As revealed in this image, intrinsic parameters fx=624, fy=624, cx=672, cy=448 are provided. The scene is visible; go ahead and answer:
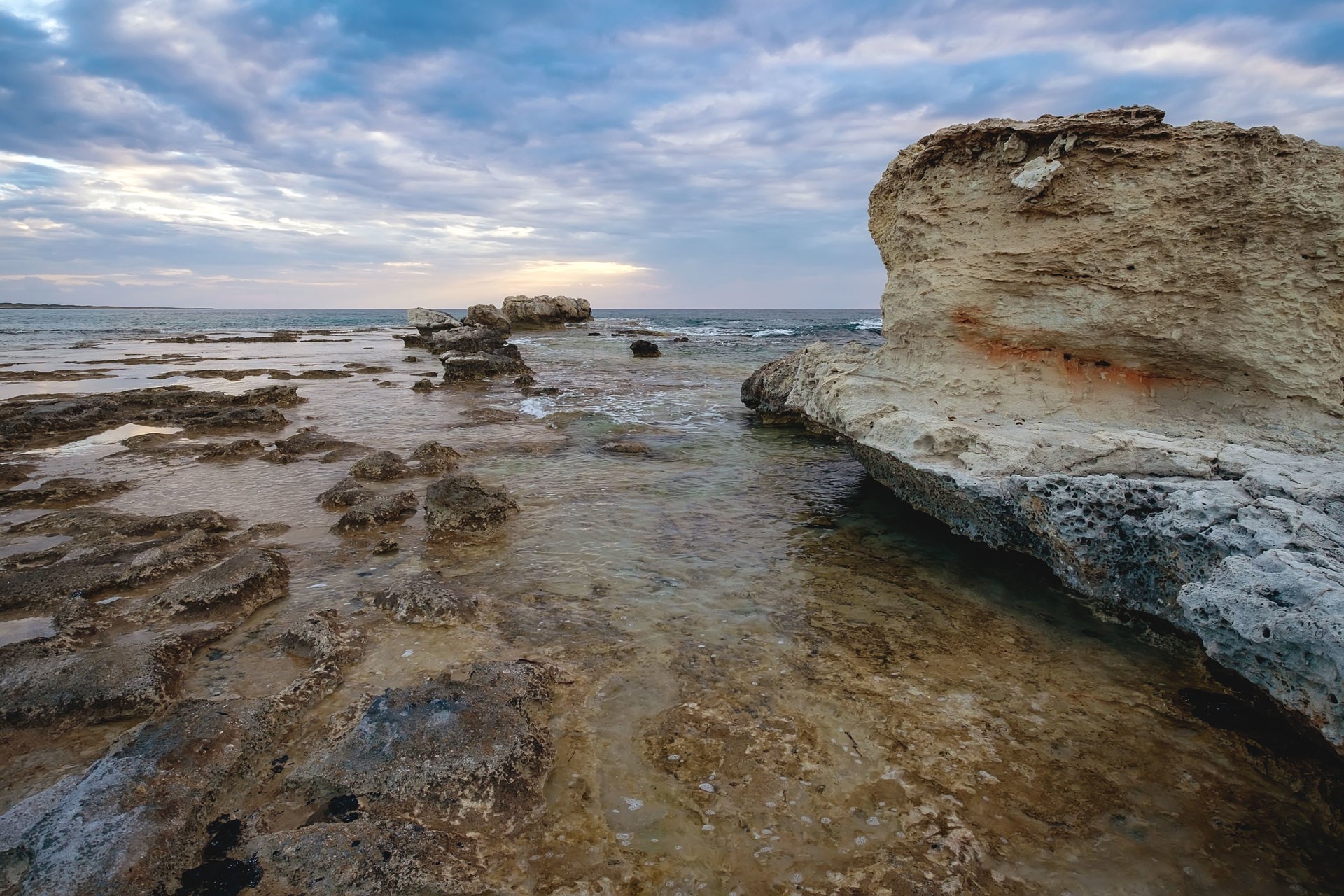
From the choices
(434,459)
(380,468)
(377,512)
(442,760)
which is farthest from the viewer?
(434,459)

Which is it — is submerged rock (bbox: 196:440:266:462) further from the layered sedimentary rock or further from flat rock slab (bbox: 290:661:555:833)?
the layered sedimentary rock

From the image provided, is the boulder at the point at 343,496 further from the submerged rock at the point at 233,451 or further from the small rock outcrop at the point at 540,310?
the small rock outcrop at the point at 540,310

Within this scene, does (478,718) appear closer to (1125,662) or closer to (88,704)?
(88,704)

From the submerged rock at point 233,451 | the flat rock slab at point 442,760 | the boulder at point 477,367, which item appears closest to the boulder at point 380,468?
the submerged rock at point 233,451

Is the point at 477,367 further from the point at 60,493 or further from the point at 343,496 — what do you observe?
the point at 343,496

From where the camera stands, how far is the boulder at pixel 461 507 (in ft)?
20.1

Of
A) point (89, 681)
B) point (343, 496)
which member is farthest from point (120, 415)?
point (89, 681)

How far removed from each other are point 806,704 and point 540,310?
157 feet

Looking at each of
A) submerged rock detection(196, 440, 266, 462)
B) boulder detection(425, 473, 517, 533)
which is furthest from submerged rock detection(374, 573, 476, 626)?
submerged rock detection(196, 440, 266, 462)

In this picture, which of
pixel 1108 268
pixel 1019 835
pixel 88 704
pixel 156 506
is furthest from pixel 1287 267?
pixel 156 506

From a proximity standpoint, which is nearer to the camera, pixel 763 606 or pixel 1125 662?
pixel 1125 662

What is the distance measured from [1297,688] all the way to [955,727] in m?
1.40

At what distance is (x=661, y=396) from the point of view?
16.1 metres

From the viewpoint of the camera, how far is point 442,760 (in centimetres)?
285
